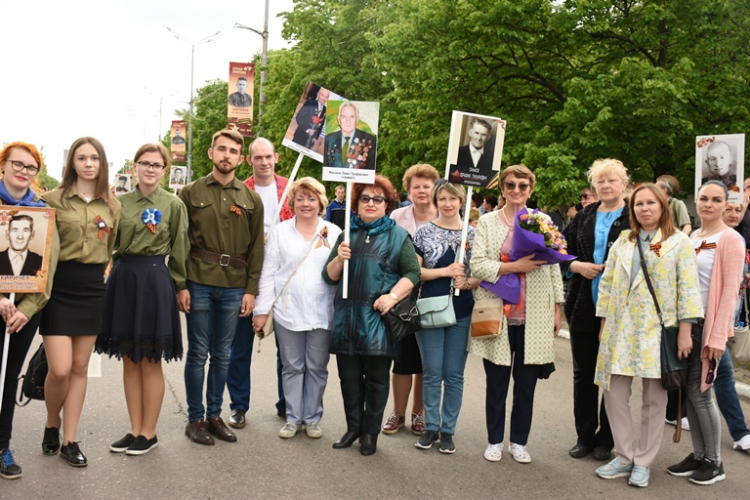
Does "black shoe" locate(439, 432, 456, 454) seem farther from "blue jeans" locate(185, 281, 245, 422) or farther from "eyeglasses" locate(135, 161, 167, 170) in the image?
"eyeglasses" locate(135, 161, 167, 170)

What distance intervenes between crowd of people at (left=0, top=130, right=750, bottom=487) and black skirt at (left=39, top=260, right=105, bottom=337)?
0.01m

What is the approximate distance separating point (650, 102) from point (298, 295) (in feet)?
38.2

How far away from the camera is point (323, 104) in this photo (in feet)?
21.0

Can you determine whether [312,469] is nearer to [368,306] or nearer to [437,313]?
[368,306]

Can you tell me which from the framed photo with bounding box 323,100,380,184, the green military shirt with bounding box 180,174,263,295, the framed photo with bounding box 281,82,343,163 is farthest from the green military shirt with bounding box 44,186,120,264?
the framed photo with bounding box 281,82,343,163

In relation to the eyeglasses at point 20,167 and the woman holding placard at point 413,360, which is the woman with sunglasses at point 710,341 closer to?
the woman holding placard at point 413,360

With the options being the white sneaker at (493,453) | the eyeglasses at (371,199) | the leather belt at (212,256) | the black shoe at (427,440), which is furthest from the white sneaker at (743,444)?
the leather belt at (212,256)

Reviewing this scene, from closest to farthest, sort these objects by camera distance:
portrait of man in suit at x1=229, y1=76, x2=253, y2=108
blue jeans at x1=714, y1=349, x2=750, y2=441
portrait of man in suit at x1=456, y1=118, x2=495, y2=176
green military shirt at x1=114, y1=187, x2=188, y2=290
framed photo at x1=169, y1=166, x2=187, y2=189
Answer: green military shirt at x1=114, y1=187, x2=188, y2=290 → blue jeans at x1=714, y1=349, x2=750, y2=441 → portrait of man in suit at x1=456, y1=118, x2=495, y2=176 → portrait of man in suit at x1=229, y1=76, x2=253, y2=108 → framed photo at x1=169, y1=166, x2=187, y2=189

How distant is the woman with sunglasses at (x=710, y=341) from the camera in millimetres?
5008

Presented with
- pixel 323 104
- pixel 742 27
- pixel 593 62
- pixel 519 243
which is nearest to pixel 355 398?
pixel 519 243

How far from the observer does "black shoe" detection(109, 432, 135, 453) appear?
17.3 feet

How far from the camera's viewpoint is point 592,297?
5.58m

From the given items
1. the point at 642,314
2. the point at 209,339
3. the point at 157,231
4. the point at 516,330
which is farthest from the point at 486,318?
the point at 157,231

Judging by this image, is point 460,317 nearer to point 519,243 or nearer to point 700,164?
point 519,243
